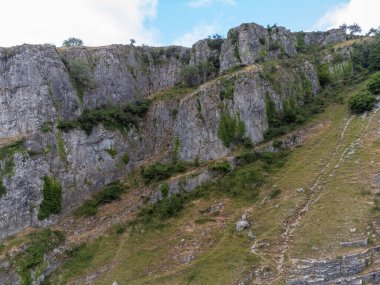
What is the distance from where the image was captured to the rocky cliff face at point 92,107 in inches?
1495

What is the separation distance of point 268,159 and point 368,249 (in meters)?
14.4

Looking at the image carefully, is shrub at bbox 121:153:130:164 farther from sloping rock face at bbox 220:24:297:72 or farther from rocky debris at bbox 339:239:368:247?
rocky debris at bbox 339:239:368:247

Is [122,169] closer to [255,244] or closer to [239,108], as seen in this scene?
[239,108]

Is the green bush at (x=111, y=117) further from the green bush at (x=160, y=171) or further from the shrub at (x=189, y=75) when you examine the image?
the green bush at (x=160, y=171)

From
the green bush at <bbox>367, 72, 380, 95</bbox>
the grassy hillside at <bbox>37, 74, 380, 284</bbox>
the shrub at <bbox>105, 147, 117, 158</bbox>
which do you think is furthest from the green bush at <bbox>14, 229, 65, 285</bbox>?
the green bush at <bbox>367, 72, 380, 95</bbox>

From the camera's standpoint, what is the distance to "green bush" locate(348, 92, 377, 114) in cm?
4294

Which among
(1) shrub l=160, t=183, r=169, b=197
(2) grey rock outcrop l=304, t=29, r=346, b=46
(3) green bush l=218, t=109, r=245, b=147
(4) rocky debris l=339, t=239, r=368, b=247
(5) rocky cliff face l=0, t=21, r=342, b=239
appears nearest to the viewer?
(4) rocky debris l=339, t=239, r=368, b=247

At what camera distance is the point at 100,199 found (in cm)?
3988

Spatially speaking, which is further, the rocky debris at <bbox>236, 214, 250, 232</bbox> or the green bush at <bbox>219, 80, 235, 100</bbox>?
the green bush at <bbox>219, 80, 235, 100</bbox>

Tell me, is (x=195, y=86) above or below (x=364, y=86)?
above

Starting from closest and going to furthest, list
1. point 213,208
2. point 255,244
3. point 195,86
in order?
point 255,244
point 213,208
point 195,86

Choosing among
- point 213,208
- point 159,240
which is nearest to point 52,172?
point 159,240

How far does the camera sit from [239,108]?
43.2 m

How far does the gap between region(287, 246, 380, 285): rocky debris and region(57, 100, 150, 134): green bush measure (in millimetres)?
25734
